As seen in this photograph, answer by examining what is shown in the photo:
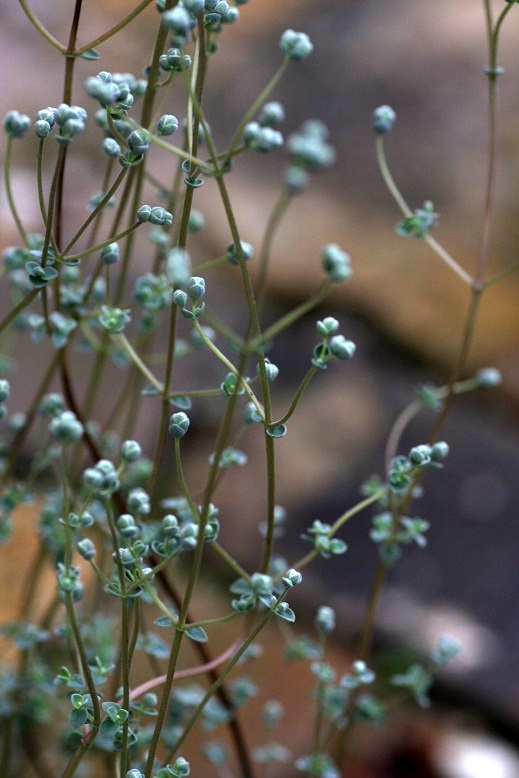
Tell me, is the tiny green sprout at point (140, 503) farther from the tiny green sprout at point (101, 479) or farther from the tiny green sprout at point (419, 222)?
the tiny green sprout at point (419, 222)

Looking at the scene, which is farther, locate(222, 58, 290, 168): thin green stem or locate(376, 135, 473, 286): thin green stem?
locate(376, 135, 473, 286): thin green stem

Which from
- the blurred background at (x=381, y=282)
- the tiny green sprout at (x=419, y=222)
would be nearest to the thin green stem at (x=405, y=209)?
the tiny green sprout at (x=419, y=222)

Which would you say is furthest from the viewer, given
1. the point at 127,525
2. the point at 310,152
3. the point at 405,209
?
the point at 405,209

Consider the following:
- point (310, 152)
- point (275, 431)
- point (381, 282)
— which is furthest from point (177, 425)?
point (381, 282)

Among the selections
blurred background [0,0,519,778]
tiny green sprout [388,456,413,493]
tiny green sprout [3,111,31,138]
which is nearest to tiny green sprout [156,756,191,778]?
tiny green sprout [388,456,413,493]

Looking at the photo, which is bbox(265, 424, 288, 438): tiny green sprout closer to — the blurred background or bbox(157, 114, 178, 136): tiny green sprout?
bbox(157, 114, 178, 136): tiny green sprout

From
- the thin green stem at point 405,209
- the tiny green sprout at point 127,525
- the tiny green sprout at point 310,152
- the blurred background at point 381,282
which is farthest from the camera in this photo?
the blurred background at point 381,282

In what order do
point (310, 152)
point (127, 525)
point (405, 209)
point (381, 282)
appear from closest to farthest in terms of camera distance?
1. point (310, 152)
2. point (127, 525)
3. point (405, 209)
4. point (381, 282)

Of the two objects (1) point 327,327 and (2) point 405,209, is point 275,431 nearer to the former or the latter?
(1) point 327,327

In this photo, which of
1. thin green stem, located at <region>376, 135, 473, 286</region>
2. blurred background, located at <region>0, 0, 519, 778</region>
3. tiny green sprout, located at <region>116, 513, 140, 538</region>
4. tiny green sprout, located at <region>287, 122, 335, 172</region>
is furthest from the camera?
blurred background, located at <region>0, 0, 519, 778</region>
